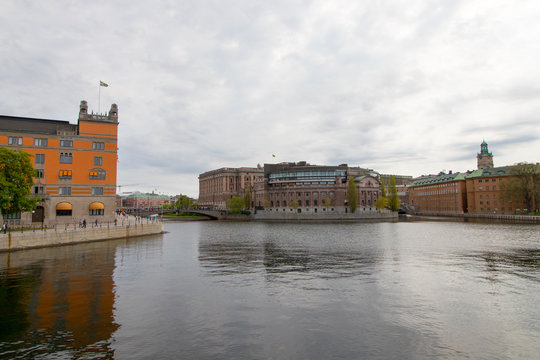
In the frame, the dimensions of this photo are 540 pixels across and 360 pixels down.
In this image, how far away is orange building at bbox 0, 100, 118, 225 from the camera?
249ft

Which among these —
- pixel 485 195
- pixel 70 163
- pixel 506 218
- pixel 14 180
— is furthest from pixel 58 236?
pixel 485 195

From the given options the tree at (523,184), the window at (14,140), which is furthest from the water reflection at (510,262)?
the tree at (523,184)

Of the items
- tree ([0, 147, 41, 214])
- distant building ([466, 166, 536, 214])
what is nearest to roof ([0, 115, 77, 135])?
tree ([0, 147, 41, 214])

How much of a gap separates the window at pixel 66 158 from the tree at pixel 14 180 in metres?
20.5

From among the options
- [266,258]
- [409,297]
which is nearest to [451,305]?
[409,297]

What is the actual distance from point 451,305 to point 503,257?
27.7 meters

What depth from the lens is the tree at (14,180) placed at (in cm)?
5450

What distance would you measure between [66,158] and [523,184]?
550ft

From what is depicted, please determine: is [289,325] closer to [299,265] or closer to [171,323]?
[171,323]

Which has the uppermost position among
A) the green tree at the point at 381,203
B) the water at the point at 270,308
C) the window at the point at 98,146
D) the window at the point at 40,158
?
the window at the point at 98,146

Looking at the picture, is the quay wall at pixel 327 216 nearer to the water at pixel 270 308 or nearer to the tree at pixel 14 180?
the water at pixel 270 308

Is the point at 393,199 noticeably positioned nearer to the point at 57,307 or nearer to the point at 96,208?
the point at 96,208

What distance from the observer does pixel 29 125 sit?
7906 centimetres

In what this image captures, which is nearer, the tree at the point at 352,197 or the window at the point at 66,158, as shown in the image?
the window at the point at 66,158
